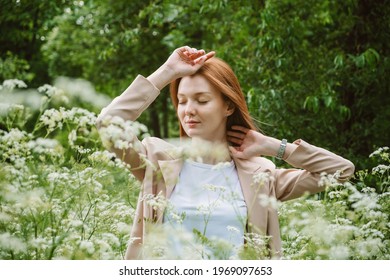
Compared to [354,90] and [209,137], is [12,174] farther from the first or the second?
[354,90]

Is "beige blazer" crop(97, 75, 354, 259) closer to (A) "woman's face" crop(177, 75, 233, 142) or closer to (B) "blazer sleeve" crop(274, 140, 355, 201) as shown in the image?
(B) "blazer sleeve" crop(274, 140, 355, 201)

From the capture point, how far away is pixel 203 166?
3014 mm

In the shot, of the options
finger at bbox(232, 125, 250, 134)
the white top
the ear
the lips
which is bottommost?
the white top

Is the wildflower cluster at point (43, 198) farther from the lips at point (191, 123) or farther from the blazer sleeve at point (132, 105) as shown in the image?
the lips at point (191, 123)

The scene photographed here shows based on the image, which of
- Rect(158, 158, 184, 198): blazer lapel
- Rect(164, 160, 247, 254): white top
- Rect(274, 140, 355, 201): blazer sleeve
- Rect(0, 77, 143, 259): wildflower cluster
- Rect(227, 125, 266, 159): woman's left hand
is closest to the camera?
Rect(0, 77, 143, 259): wildflower cluster

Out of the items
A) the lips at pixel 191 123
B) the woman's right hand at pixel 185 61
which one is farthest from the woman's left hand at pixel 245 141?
the woman's right hand at pixel 185 61

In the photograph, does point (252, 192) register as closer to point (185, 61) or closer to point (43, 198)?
point (185, 61)

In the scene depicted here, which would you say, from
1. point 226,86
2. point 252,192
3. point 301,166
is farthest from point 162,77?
point 301,166

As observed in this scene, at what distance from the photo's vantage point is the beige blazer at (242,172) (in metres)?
2.80

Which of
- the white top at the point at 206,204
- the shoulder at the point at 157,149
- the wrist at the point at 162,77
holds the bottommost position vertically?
the white top at the point at 206,204

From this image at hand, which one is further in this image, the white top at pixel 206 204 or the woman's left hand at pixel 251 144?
the woman's left hand at pixel 251 144

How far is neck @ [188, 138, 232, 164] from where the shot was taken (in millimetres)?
2721

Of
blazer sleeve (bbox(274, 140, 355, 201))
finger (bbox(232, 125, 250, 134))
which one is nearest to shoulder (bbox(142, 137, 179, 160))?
finger (bbox(232, 125, 250, 134))
